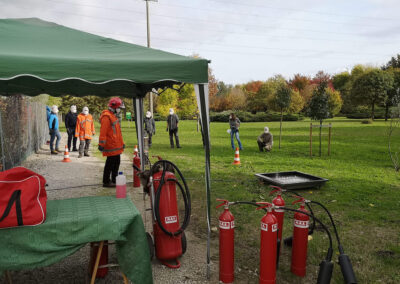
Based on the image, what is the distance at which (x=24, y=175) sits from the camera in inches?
119

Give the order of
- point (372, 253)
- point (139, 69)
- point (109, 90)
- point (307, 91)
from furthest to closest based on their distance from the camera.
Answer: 1. point (307, 91)
2. point (109, 90)
3. point (372, 253)
4. point (139, 69)

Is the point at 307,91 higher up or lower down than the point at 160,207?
higher up

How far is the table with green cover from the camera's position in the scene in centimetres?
284

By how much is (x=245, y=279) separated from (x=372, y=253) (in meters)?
1.89

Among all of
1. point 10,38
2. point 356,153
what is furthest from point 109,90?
point 356,153

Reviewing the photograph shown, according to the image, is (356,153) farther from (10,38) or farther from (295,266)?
(10,38)

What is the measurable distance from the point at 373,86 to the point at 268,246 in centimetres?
4469

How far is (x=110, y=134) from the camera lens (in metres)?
7.04

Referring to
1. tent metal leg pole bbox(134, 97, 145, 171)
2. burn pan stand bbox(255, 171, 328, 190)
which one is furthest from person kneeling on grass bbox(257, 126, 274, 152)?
tent metal leg pole bbox(134, 97, 145, 171)

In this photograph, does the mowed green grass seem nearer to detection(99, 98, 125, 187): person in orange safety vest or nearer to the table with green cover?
the table with green cover

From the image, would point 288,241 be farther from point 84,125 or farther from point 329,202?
point 84,125

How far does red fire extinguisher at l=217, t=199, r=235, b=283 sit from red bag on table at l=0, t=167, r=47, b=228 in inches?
70.0

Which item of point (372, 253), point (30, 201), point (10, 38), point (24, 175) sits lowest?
point (372, 253)

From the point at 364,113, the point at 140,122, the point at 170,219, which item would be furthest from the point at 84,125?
the point at 364,113
